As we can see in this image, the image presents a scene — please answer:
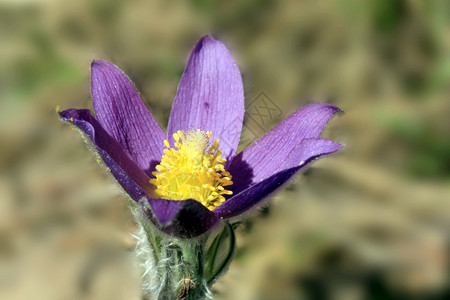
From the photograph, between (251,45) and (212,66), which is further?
(251,45)

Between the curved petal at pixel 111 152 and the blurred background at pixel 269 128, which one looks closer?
the curved petal at pixel 111 152

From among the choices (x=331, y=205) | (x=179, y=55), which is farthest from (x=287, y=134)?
(x=179, y=55)

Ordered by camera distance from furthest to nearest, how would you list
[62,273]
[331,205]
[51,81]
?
[51,81], [331,205], [62,273]

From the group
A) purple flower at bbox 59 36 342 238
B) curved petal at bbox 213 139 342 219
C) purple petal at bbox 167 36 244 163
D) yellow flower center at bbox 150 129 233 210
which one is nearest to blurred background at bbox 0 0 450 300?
purple petal at bbox 167 36 244 163

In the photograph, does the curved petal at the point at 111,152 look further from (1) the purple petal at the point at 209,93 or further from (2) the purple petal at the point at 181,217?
(1) the purple petal at the point at 209,93

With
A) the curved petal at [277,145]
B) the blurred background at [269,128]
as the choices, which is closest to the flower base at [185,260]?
the curved petal at [277,145]

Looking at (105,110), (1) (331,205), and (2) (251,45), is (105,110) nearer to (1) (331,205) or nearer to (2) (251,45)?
(1) (331,205)
